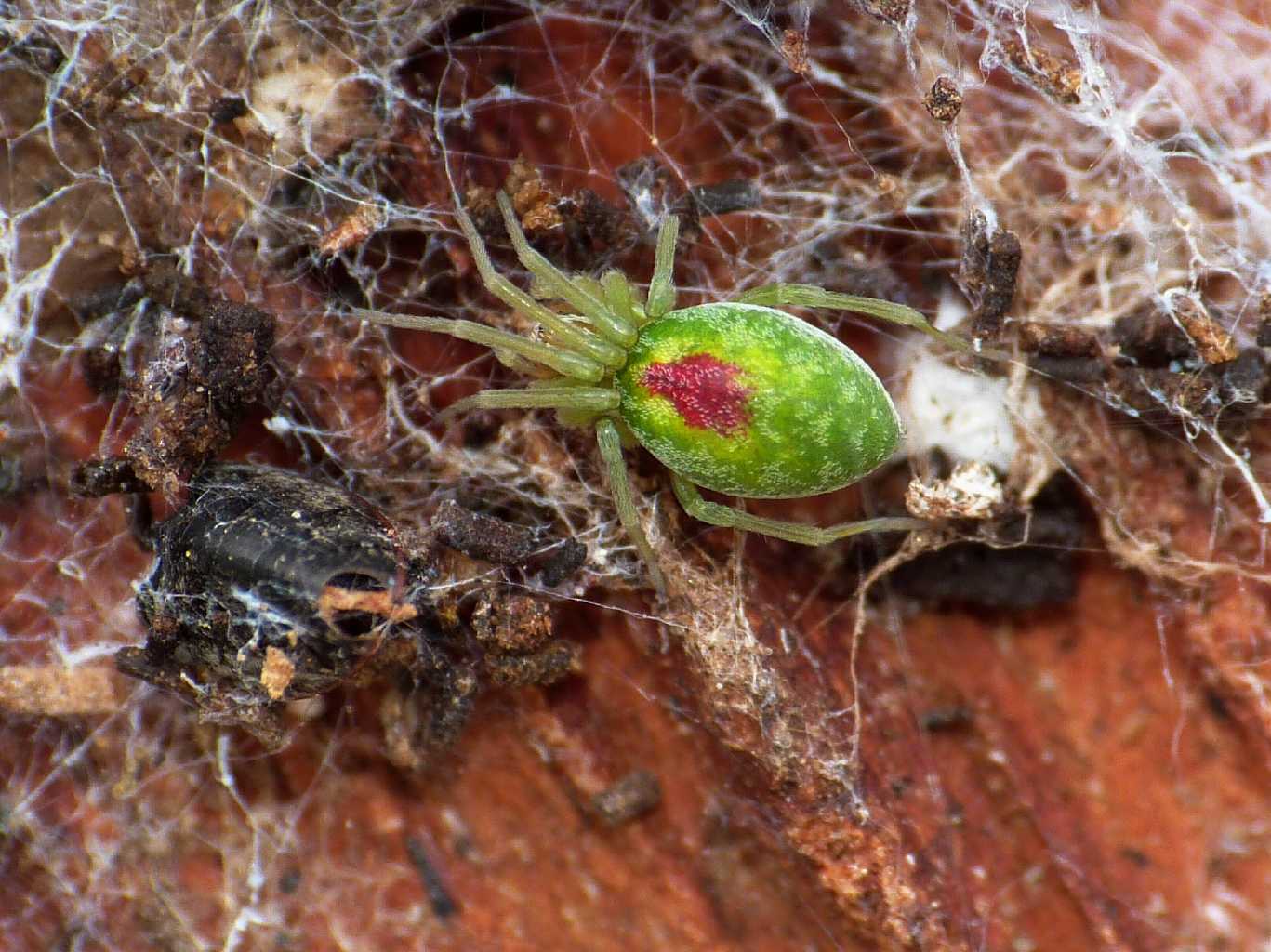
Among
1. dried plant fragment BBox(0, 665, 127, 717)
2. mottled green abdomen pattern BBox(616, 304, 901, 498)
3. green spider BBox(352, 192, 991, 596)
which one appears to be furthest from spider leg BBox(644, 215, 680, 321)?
dried plant fragment BBox(0, 665, 127, 717)

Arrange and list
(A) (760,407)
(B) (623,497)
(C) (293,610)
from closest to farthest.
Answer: (C) (293,610) → (A) (760,407) → (B) (623,497)

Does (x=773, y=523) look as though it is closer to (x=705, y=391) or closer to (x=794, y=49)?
(x=705, y=391)

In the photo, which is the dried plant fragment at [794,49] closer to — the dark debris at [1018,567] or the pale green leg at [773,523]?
the pale green leg at [773,523]

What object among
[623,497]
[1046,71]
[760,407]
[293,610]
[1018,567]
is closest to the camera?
[293,610]

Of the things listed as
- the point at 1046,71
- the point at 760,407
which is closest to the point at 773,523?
the point at 760,407

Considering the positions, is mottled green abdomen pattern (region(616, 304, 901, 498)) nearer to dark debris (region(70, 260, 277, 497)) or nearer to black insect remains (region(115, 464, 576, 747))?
black insect remains (region(115, 464, 576, 747))

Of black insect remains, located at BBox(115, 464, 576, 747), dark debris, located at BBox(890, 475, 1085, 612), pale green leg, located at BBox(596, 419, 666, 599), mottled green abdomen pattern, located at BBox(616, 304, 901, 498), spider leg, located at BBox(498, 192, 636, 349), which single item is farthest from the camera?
dark debris, located at BBox(890, 475, 1085, 612)

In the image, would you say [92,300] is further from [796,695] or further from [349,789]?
[796,695]
